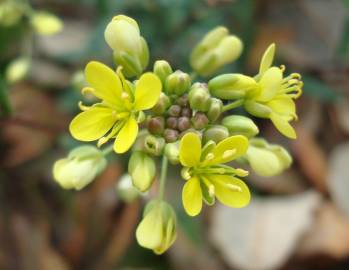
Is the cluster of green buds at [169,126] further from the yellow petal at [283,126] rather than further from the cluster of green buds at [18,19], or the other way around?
the cluster of green buds at [18,19]

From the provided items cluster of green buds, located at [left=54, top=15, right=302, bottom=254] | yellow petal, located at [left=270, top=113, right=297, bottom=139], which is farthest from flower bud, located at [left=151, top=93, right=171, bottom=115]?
yellow petal, located at [left=270, top=113, right=297, bottom=139]

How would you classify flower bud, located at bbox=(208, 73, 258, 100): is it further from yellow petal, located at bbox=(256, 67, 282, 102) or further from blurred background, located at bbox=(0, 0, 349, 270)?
blurred background, located at bbox=(0, 0, 349, 270)

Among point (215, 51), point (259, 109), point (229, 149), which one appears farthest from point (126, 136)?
point (215, 51)

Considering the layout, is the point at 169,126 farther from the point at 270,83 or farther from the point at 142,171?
the point at 270,83

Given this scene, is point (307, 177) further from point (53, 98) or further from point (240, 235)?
point (53, 98)

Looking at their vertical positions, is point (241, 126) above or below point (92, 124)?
below

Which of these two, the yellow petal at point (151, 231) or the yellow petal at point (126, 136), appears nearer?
the yellow petal at point (126, 136)

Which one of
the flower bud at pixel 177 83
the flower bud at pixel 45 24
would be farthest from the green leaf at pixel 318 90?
the flower bud at pixel 177 83
